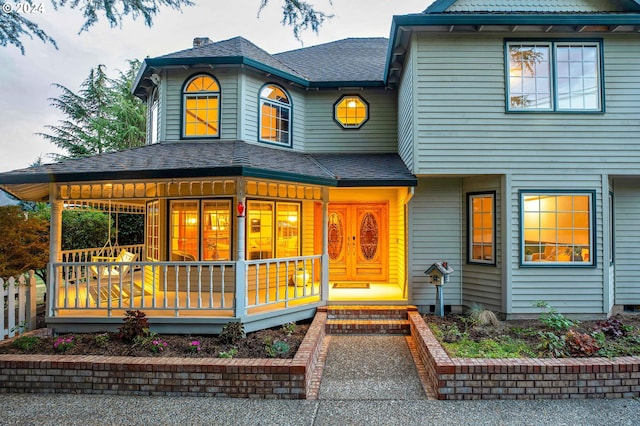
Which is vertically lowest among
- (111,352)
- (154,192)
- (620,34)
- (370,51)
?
(111,352)

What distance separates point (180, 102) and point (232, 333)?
18.8 feet

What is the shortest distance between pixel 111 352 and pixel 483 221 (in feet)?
23.6

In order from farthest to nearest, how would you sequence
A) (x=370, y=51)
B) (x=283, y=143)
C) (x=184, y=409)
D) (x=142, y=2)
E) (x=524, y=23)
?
1. (x=370, y=51)
2. (x=283, y=143)
3. (x=524, y=23)
4. (x=142, y=2)
5. (x=184, y=409)

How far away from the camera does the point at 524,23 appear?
21.3ft

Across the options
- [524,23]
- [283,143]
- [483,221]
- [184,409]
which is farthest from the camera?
[283,143]

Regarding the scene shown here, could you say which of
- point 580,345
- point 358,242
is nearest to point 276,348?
point 580,345

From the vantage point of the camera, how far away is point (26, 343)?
5.23 metres

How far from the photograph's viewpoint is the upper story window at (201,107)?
26.9 ft

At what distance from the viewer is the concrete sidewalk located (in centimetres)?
380

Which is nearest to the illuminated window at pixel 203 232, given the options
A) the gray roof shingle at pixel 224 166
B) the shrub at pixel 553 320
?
the gray roof shingle at pixel 224 166

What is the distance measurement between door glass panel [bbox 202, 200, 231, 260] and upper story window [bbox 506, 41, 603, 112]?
6400mm

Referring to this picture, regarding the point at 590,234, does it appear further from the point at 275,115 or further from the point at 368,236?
the point at 275,115

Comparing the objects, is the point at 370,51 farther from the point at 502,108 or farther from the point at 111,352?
the point at 111,352

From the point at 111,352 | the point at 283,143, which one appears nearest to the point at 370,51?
the point at 283,143
